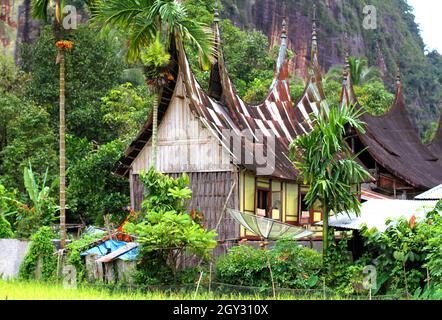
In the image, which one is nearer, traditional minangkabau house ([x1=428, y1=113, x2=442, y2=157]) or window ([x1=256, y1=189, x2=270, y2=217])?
window ([x1=256, y1=189, x2=270, y2=217])

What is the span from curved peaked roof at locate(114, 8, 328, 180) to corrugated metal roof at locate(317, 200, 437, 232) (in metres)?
3.74

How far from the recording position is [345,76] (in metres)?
34.4

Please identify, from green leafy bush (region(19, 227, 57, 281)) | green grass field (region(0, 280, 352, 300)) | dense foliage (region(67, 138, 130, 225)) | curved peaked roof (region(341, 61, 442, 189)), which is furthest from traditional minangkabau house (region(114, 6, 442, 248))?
green grass field (region(0, 280, 352, 300))

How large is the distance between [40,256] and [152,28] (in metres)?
7.20

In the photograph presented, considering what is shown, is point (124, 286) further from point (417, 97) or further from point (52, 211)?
point (417, 97)

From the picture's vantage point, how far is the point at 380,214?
71.2ft

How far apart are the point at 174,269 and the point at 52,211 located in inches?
264

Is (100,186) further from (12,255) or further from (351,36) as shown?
(351,36)

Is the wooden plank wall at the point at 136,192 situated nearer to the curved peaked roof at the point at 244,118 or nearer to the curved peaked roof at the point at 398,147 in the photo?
the curved peaked roof at the point at 244,118

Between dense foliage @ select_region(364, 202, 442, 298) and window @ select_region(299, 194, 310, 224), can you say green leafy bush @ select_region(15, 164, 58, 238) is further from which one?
dense foliage @ select_region(364, 202, 442, 298)

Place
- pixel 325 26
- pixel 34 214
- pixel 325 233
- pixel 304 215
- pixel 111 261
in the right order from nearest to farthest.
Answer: pixel 325 233
pixel 111 261
pixel 34 214
pixel 304 215
pixel 325 26

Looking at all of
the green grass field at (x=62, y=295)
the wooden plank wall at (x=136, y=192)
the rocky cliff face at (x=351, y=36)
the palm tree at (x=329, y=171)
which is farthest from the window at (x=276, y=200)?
the rocky cliff face at (x=351, y=36)

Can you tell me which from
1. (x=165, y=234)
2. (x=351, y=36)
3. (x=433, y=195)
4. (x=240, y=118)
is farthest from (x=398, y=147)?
(x=351, y=36)

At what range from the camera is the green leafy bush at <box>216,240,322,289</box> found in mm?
20469
